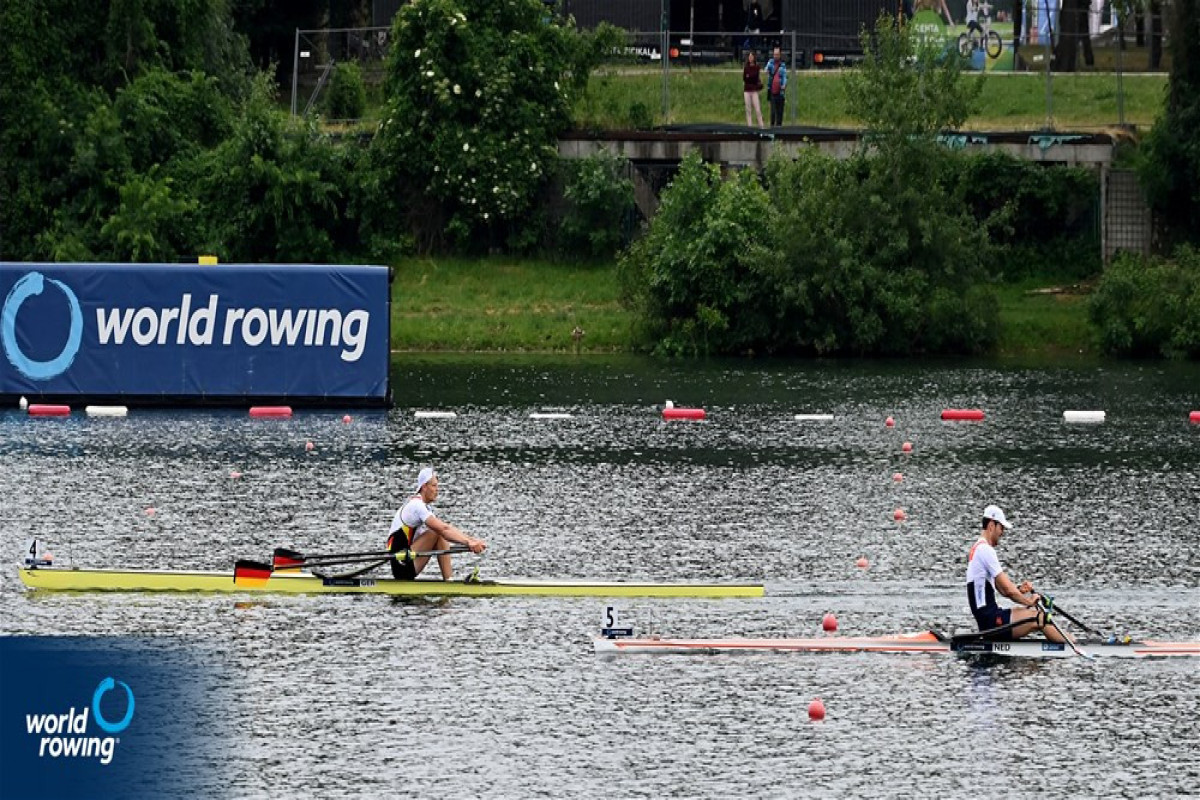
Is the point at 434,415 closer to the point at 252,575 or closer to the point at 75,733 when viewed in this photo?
the point at 252,575

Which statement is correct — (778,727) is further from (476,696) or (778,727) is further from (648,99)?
(648,99)

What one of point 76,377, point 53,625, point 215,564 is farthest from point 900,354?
point 53,625

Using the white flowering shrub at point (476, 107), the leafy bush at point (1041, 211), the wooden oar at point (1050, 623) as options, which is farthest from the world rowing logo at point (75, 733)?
the leafy bush at point (1041, 211)

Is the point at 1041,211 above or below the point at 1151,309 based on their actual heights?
above

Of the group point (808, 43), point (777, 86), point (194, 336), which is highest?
point (808, 43)

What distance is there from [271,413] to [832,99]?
95.5ft

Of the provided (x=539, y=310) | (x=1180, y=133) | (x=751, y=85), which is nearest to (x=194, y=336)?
(x=539, y=310)

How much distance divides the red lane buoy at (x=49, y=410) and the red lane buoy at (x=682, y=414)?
45.5 feet

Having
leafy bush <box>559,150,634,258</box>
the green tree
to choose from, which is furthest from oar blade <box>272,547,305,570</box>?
the green tree

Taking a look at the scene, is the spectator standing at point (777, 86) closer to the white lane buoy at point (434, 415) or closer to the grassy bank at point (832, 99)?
the grassy bank at point (832, 99)

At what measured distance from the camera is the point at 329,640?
26.6 m

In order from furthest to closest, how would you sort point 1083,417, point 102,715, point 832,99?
point 832,99, point 1083,417, point 102,715

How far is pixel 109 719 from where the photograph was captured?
22.9 metres

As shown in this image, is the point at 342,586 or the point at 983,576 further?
the point at 342,586
